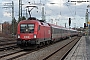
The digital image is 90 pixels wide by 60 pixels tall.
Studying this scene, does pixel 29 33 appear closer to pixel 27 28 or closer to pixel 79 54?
pixel 27 28

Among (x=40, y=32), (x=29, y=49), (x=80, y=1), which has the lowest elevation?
(x=29, y=49)

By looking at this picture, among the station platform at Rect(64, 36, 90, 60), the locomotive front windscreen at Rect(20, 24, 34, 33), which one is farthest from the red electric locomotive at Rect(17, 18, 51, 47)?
the station platform at Rect(64, 36, 90, 60)

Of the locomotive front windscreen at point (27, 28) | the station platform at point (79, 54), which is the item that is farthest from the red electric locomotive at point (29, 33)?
the station platform at point (79, 54)

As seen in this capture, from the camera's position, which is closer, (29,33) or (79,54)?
(79,54)

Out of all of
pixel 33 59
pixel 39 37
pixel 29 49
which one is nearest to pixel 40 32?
pixel 39 37

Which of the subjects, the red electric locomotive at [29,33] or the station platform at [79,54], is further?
the red electric locomotive at [29,33]

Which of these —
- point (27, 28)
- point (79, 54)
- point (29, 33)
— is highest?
point (27, 28)

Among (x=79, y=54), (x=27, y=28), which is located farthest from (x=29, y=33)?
(x=79, y=54)

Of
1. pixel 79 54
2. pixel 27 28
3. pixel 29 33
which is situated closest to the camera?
pixel 79 54

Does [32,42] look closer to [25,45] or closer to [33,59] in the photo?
[25,45]

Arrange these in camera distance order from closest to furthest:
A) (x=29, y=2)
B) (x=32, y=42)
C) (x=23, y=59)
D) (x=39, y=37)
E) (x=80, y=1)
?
(x=23, y=59)
(x=32, y=42)
(x=39, y=37)
(x=80, y=1)
(x=29, y=2)

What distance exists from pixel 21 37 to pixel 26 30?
949 mm

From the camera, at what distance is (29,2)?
129 ft

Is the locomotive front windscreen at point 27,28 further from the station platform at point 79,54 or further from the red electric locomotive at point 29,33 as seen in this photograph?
the station platform at point 79,54
